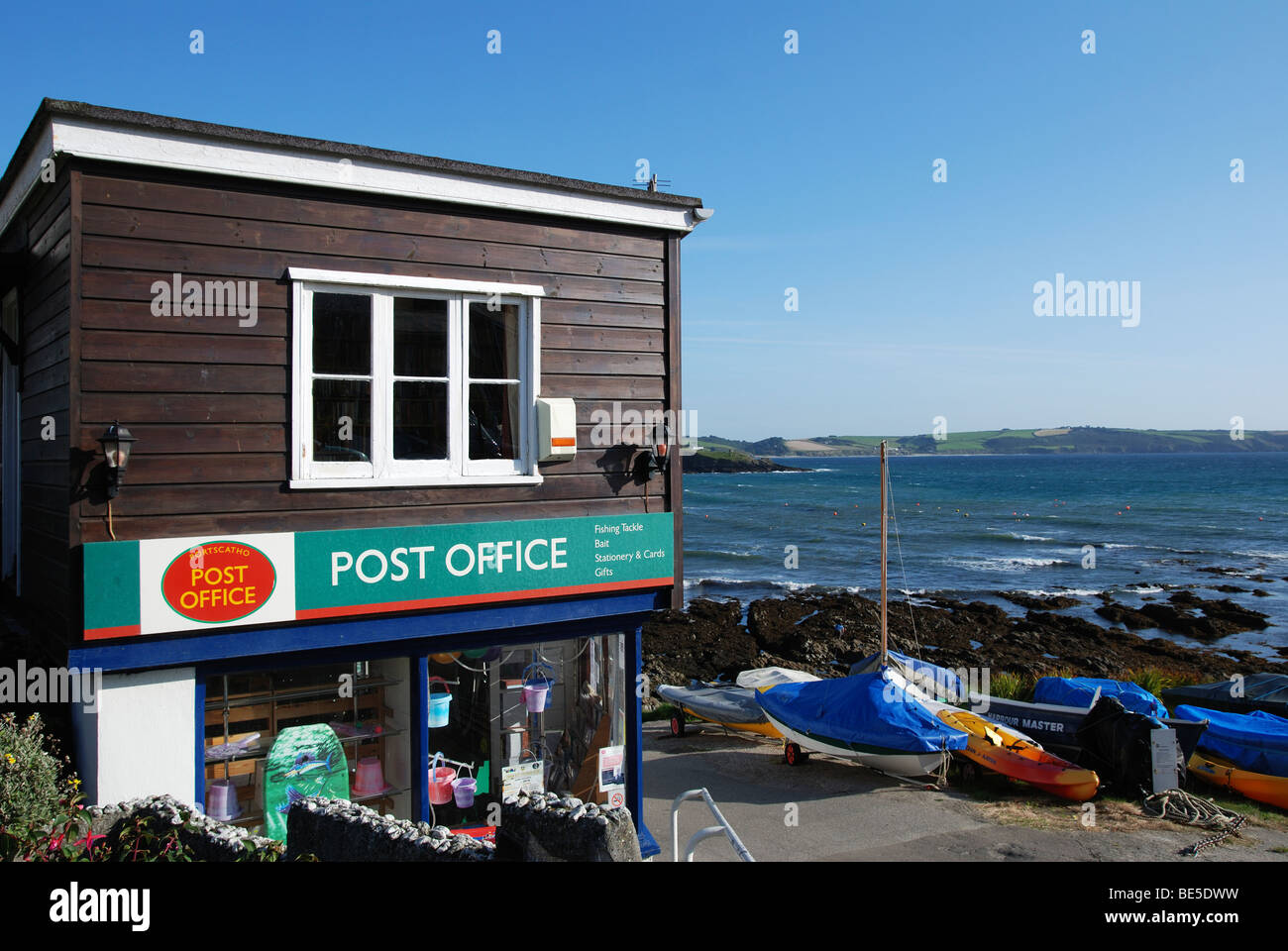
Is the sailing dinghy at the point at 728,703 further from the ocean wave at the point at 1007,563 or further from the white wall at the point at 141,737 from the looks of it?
the ocean wave at the point at 1007,563

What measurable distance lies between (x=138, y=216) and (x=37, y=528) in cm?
289

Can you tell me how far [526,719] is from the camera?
910 cm

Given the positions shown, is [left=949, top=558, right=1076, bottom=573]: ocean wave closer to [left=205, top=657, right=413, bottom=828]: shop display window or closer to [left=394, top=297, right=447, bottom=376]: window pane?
[left=205, top=657, right=413, bottom=828]: shop display window

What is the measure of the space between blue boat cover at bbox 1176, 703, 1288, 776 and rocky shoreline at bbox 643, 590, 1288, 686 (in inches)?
304

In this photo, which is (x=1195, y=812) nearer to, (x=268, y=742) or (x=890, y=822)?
(x=890, y=822)

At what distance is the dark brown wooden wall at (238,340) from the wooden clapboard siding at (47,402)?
0.86ft

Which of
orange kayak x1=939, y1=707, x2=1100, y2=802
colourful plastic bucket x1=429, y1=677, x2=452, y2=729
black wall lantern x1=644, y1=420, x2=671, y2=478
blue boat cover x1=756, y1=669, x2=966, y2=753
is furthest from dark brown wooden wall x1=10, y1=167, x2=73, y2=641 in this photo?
orange kayak x1=939, y1=707, x2=1100, y2=802

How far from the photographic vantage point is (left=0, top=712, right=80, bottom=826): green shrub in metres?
5.62

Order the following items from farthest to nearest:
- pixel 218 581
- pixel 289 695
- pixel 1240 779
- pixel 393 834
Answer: pixel 1240 779 → pixel 289 695 → pixel 218 581 → pixel 393 834

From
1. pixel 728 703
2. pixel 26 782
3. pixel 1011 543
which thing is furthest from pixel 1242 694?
pixel 1011 543

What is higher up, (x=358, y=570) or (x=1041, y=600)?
(x=358, y=570)

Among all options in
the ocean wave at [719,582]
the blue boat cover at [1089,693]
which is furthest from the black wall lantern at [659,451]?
the ocean wave at [719,582]

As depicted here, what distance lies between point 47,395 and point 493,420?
352cm

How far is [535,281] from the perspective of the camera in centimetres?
811
